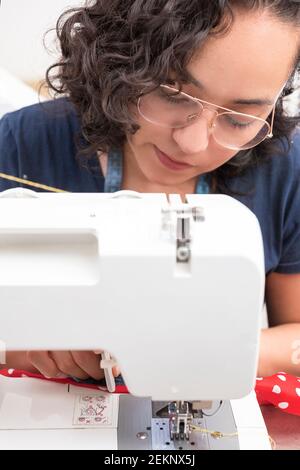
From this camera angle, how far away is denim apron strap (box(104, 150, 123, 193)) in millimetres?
1206

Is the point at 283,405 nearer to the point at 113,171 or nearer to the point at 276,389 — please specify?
the point at 276,389

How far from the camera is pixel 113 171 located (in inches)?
47.7

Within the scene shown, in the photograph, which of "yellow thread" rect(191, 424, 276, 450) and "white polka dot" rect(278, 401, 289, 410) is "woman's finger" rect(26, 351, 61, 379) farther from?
"white polka dot" rect(278, 401, 289, 410)

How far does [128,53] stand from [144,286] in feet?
1.50

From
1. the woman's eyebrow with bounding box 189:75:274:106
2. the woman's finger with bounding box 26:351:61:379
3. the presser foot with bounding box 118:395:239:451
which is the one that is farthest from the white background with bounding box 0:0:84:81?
the presser foot with bounding box 118:395:239:451

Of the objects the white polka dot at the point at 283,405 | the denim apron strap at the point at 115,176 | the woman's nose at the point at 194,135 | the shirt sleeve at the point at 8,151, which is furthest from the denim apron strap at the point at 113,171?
the white polka dot at the point at 283,405

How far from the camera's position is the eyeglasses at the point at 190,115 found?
88cm

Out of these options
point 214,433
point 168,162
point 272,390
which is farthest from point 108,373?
point 168,162

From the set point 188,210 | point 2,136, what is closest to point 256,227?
point 188,210

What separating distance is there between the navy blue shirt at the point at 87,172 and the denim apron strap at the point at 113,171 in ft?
0.07

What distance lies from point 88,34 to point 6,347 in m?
0.57

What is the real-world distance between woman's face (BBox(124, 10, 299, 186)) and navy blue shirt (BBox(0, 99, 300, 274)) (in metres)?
0.27

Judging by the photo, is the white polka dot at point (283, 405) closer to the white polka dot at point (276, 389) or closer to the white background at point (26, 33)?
the white polka dot at point (276, 389)

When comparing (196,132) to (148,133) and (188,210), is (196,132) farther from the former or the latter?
(188,210)
